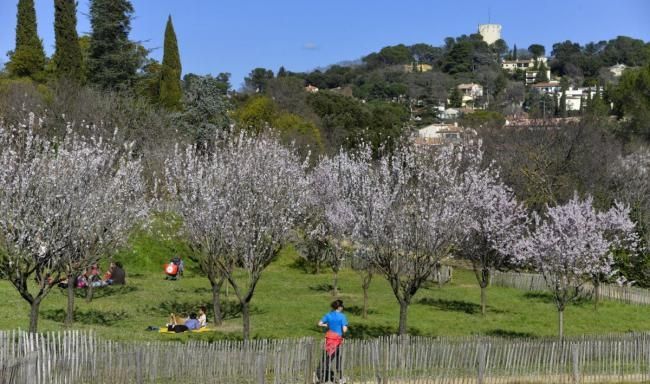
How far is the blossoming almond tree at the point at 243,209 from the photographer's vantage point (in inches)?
818

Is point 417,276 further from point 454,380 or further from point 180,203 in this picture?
point 180,203

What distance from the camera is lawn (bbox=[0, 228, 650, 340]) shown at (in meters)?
25.1

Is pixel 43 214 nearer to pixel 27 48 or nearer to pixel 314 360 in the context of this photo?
pixel 314 360

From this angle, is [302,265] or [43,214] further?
[302,265]

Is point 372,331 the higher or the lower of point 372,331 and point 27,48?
the lower

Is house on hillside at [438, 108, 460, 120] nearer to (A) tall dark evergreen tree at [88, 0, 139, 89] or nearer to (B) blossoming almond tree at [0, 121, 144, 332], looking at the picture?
(A) tall dark evergreen tree at [88, 0, 139, 89]

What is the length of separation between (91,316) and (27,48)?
4364cm

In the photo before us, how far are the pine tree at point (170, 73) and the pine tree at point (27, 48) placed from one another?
9.66 meters

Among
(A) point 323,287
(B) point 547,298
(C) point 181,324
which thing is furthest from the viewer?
(B) point 547,298

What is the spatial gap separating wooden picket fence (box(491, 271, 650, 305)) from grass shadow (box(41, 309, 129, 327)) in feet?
65.9

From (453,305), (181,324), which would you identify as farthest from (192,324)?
(453,305)

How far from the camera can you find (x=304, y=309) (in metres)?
28.9

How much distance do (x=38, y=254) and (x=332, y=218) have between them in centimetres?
1473

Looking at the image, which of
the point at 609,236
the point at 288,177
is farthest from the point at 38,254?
the point at 609,236
